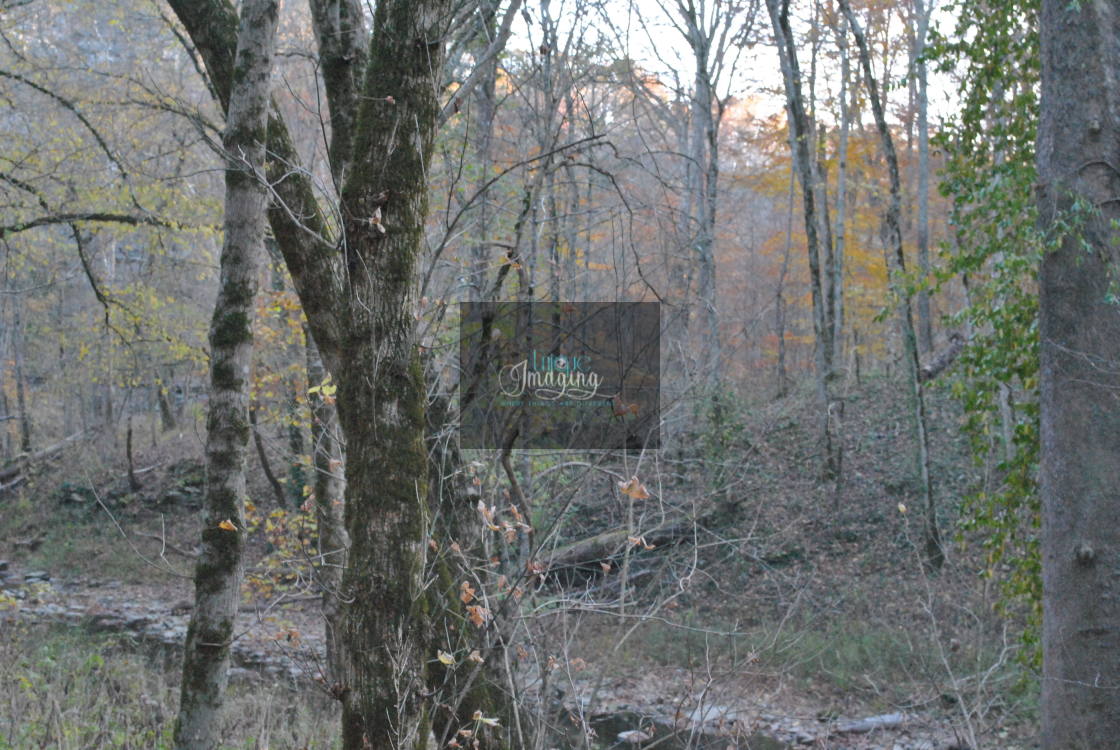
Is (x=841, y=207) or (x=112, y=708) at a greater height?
(x=841, y=207)

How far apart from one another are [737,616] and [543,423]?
7035 mm

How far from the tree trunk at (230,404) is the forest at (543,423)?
0.02 meters

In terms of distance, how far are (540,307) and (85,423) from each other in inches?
832

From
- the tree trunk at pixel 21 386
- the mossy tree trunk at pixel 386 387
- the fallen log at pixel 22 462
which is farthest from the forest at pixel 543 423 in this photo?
the tree trunk at pixel 21 386

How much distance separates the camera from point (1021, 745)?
818cm

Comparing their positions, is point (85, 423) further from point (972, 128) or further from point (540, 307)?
point (972, 128)

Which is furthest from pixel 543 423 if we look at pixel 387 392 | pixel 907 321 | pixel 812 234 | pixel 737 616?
pixel 812 234

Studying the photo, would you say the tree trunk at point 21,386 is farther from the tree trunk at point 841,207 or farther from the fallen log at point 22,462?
the tree trunk at point 841,207

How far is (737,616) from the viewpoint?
1198 cm

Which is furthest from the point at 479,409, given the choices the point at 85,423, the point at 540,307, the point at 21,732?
the point at 85,423

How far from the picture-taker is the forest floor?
6734 mm

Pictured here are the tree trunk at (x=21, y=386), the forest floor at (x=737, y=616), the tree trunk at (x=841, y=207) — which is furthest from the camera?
the tree trunk at (x=21, y=386)

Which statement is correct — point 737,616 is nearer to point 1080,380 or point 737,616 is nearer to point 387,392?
point 1080,380

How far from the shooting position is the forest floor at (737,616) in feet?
22.1
